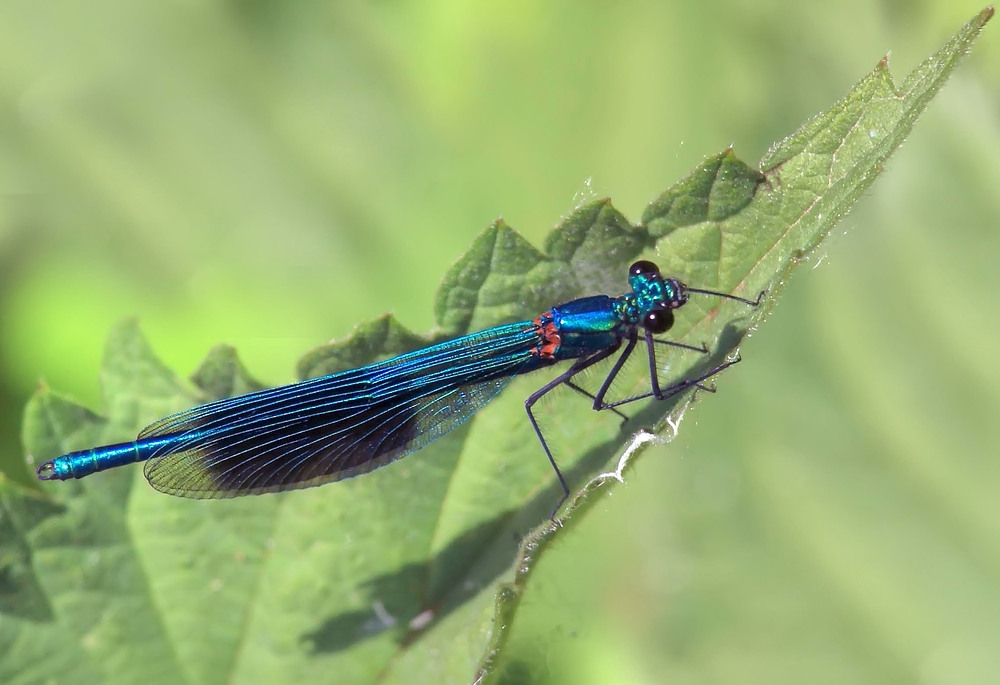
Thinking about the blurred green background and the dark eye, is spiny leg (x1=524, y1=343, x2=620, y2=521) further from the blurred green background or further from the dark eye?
the dark eye

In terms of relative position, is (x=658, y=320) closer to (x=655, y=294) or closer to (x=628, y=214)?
(x=655, y=294)

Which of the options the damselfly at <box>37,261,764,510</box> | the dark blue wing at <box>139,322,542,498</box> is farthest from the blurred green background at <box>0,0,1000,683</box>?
the dark blue wing at <box>139,322,542,498</box>

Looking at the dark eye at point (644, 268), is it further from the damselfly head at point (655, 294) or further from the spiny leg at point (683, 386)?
the spiny leg at point (683, 386)

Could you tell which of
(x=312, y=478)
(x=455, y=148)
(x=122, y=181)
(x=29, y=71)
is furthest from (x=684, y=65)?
(x=29, y=71)

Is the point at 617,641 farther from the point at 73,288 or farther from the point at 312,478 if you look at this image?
the point at 73,288

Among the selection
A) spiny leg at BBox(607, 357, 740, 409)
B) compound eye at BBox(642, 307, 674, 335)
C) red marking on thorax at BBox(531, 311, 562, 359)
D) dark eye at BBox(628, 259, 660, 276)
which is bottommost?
spiny leg at BBox(607, 357, 740, 409)
